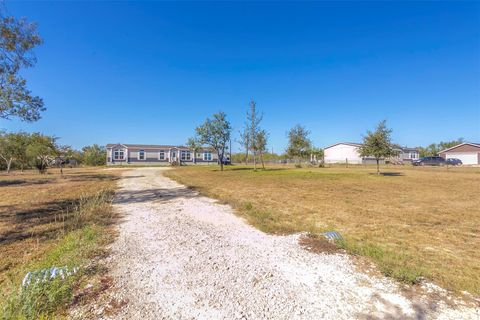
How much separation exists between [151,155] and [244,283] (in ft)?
161

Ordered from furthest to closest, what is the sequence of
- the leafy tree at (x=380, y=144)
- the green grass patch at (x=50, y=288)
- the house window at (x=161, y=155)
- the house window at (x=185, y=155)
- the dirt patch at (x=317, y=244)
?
the house window at (x=185, y=155) < the house window at (x=161, y=155) < the leafy tree at (x=380, y=144) < the dirt patch at (x=317, y=244) < the green grass patch at (x=50, y=288)

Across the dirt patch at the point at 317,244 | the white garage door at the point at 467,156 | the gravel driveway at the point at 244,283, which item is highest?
the white garage door at the point at 467,156

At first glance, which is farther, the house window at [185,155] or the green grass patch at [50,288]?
the house window at [185,155]

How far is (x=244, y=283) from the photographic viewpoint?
107 inches

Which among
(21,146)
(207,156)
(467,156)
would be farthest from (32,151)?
(467,156)

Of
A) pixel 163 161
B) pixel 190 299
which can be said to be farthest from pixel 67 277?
pixel 163 161

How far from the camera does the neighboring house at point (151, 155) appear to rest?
4503 cm

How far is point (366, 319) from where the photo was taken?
6.80 ft

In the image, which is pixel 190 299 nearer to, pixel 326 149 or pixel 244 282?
pixel 244 282

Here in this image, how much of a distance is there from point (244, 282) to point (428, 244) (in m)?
3.67

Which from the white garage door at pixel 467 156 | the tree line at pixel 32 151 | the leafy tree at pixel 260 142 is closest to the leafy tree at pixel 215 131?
the leafy tree at pixel 260 142

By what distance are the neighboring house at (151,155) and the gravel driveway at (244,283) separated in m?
40.3

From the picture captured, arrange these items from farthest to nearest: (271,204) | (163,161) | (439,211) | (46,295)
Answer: (163,161)
(271,204)
(439,211)
(46,295)

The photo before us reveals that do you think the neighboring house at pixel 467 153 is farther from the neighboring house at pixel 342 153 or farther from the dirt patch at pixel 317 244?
the dirt patch at pixel 317 244
